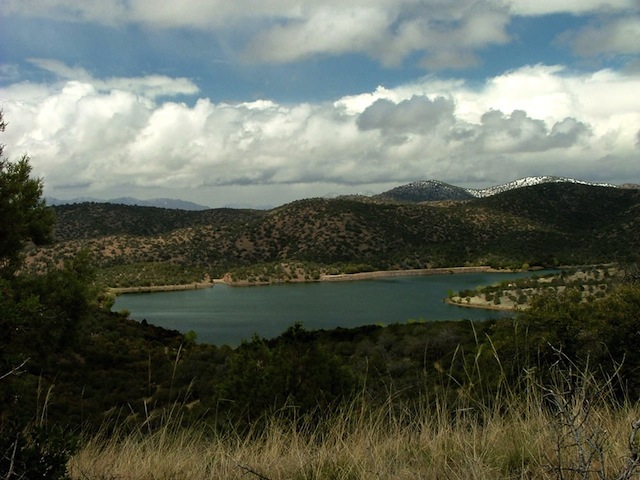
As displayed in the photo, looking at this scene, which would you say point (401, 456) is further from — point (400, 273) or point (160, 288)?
point (400, 273)

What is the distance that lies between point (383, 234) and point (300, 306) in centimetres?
3947

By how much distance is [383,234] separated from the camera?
312ft

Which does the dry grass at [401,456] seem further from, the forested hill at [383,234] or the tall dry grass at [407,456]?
the forested hill at [383,234]

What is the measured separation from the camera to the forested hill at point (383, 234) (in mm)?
84625

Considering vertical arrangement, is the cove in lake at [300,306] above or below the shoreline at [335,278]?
below

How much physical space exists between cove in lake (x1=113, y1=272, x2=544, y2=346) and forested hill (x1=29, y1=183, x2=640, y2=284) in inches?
399

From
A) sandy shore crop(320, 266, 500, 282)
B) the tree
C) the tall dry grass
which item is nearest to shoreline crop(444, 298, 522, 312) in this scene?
sandy shore crop(320, 266, 500, 282)

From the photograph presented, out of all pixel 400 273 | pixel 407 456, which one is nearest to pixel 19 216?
pixel 407 456

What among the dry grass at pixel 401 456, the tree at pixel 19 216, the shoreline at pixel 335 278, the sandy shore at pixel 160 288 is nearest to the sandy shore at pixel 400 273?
the shoreline at pixel 335 278

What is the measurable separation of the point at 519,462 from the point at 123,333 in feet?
104

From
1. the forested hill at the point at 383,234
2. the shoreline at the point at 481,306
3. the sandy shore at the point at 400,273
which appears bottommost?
the shoreline at the point at 481,306

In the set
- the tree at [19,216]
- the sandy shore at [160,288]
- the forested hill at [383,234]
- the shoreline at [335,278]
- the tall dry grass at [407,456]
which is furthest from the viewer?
the forested hill at [383,234]

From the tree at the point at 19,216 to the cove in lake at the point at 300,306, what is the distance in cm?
2696

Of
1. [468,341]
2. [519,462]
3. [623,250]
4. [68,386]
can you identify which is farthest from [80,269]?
[623,250]
